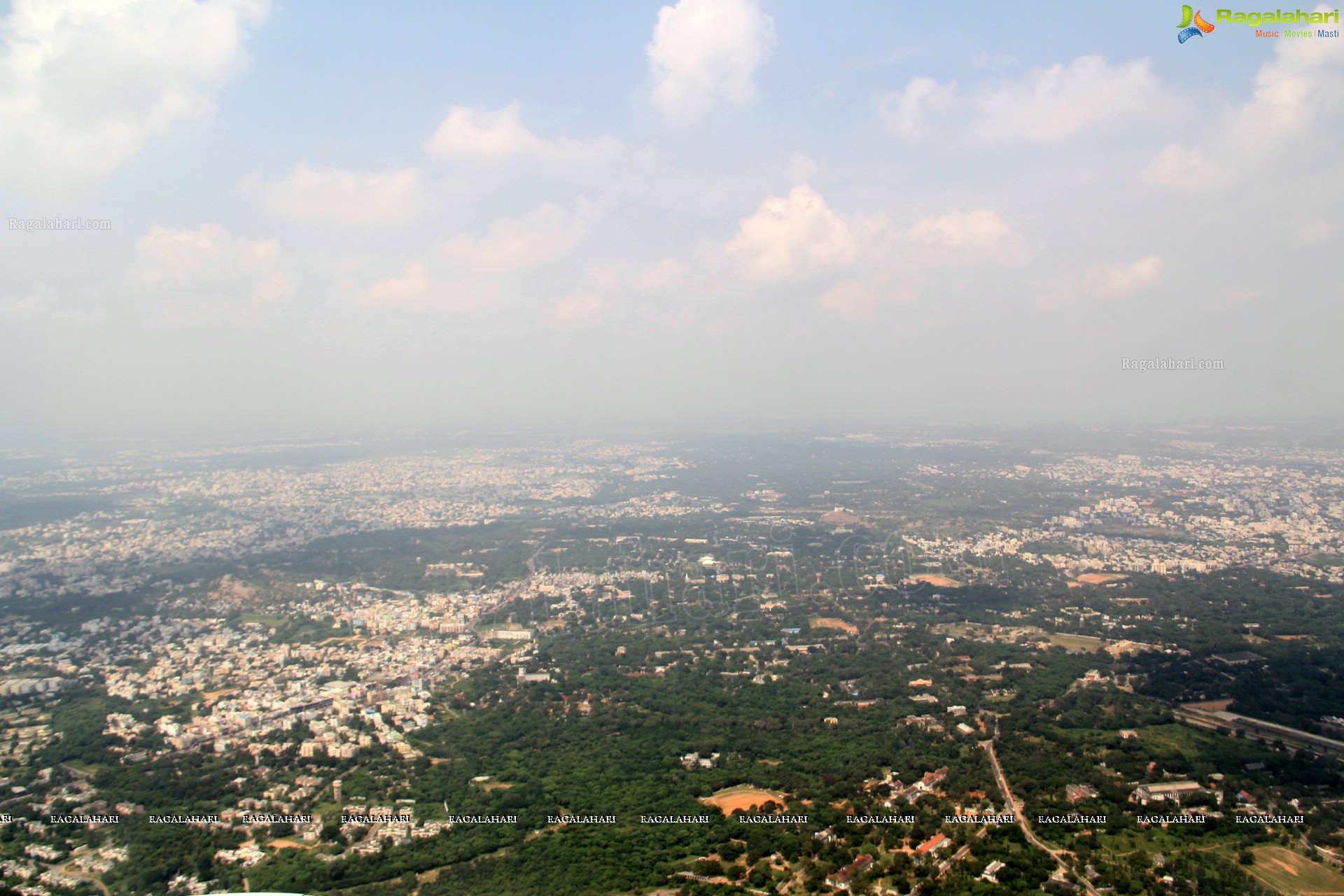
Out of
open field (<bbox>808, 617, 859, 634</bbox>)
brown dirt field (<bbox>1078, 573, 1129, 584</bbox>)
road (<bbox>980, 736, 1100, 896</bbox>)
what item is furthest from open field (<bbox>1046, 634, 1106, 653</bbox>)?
road (<bbox>980, 736, 1100, 896</bbox>)

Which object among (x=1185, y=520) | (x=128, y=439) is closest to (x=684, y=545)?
(x=1185, y=520)

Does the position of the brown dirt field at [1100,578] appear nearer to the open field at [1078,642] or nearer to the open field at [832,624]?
the open field at [1078,642]

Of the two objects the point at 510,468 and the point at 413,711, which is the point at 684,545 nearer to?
the point at 413,711

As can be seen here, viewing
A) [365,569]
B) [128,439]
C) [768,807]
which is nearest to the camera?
[768,807]

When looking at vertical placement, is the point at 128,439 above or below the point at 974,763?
above

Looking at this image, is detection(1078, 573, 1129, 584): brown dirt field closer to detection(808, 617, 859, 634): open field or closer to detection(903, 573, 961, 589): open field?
detection(903, 573, 961, 589): open field

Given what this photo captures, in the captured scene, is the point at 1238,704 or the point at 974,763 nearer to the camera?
the point at 974,763

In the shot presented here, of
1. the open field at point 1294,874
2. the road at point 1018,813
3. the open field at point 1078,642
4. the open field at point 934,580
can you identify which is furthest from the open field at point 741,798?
the open field at point 934,580
